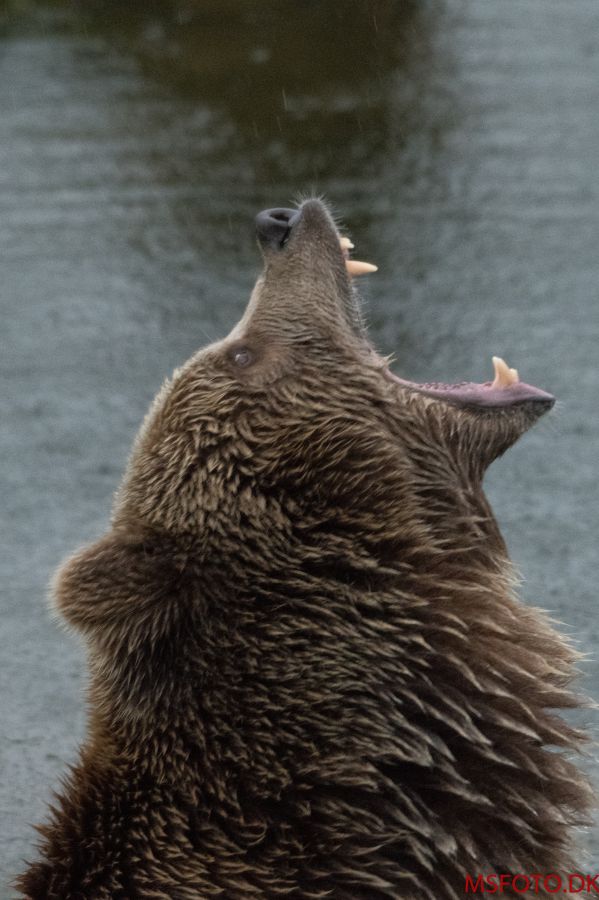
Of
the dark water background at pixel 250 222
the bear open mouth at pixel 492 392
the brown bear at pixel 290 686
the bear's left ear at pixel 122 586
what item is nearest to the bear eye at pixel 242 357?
the brown bear at pixel 290 686

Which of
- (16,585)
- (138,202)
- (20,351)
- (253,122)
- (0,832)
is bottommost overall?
(0,832)

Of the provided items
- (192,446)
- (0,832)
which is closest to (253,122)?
(0,832)

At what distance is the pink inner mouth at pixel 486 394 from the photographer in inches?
157

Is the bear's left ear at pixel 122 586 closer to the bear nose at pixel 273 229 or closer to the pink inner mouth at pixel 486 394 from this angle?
the pink inner mouth at pixel 486 394

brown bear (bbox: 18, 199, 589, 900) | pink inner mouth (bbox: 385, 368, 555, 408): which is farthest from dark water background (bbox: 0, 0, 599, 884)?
pink inner mouth (bbox: 385, 368, 555, 408)

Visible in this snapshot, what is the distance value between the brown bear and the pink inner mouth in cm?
A: 32

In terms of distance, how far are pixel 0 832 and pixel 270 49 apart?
21.1 ft

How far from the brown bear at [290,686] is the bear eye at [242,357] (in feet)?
0.18

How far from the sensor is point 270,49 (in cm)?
1007

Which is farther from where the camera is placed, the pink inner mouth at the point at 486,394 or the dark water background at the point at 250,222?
the dark water background at the point at 250,222

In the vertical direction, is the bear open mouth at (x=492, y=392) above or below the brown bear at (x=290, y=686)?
above

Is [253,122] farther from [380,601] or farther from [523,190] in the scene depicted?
[380,601]

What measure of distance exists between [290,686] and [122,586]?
42 centimetres

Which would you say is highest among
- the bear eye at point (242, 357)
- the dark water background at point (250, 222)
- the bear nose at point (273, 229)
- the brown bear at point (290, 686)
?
the dark water background at point (250, 222)
